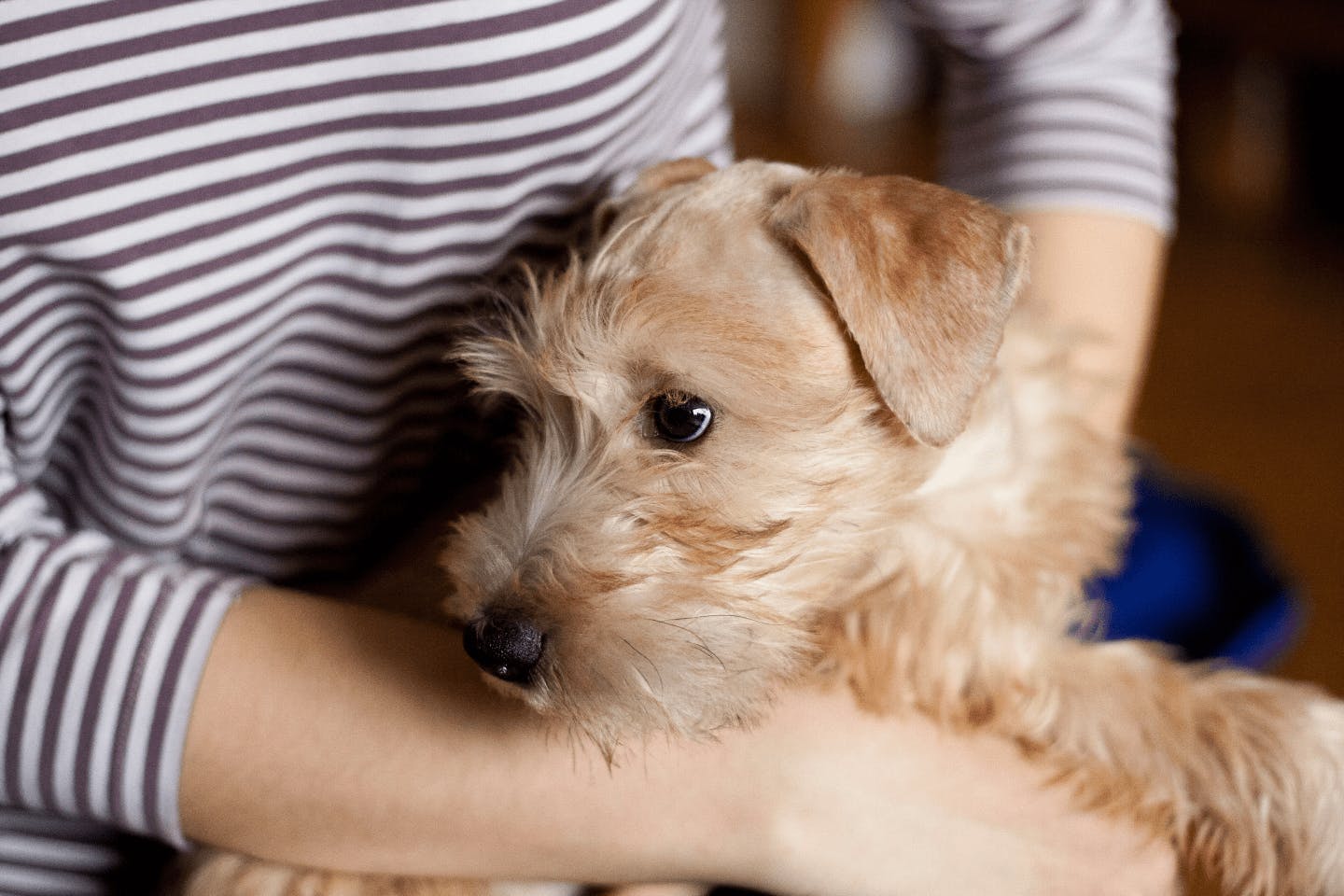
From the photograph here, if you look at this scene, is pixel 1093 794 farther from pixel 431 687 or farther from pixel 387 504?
pixel 387 504

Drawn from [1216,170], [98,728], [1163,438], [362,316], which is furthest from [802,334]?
[1216,170]

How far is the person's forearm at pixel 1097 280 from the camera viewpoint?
1.50m

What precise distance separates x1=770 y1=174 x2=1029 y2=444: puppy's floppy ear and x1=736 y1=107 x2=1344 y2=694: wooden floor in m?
2.03

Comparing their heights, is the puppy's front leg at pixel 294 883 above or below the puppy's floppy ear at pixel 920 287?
below

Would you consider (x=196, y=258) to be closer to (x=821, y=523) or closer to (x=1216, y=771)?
(x=821, y=523)

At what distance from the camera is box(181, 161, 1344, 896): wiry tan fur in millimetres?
1030

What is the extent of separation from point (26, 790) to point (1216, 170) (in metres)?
4.46

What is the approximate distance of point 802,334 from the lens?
1.06 m

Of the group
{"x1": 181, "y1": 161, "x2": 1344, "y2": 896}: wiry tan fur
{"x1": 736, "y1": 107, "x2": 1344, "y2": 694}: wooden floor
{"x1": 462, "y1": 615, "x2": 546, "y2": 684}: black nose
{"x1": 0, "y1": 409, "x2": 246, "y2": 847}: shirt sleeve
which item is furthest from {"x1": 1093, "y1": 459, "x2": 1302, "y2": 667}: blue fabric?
{"x1": 0, "y1": 409, "x2": 246, "y2": 847}: shirt sleeve

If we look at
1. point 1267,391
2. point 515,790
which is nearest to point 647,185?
point 515,790

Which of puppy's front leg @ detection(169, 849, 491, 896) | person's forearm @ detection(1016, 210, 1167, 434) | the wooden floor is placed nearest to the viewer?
puppy's front leg @ detection(169, 849, 491, 896)

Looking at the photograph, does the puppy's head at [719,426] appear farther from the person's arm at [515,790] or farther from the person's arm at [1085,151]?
the person's arm at [1085,151]

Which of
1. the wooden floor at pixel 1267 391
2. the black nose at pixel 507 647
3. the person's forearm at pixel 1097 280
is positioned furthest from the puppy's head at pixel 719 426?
the wooden floor at pixel 1267 391

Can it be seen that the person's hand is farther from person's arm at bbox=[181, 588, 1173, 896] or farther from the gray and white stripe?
the gray and white stripe
